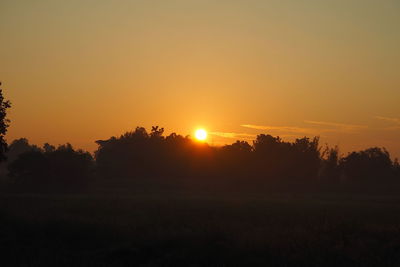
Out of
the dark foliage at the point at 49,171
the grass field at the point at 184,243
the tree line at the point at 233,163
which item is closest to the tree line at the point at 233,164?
the tree line at the point at 233,163

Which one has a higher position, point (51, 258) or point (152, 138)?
point (152, 138)

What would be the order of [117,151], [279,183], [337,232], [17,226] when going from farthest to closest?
[117,151]
[279,183]
[17,226]
[337,232]

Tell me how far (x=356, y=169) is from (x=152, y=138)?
44.8 m

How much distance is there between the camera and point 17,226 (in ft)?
101

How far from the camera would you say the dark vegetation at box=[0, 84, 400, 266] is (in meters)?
23.2

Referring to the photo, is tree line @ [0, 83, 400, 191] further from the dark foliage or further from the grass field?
the grass field

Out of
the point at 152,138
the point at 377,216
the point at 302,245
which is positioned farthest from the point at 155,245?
the point at 152,138

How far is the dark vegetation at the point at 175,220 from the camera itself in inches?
913

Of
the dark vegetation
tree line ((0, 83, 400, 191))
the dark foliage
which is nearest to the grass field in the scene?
the dark vegetation

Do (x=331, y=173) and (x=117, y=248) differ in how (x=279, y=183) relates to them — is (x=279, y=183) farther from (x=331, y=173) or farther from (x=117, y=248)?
(x=117, y=248)

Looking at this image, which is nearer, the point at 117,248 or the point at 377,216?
the point at 117,248

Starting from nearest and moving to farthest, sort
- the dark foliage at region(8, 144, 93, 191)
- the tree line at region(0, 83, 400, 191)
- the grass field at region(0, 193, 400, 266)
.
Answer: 1. the grass field at region(0, 193, 400, 266)
2. the dark foliage at region(8, 144, 93, 191)
3. the tree line at region(0, 83, 400, 191)

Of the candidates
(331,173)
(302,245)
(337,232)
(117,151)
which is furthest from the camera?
(331,173)

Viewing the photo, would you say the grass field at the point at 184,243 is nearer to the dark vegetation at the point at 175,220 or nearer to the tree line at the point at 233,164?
the dark vegetation at the point at 175,220
